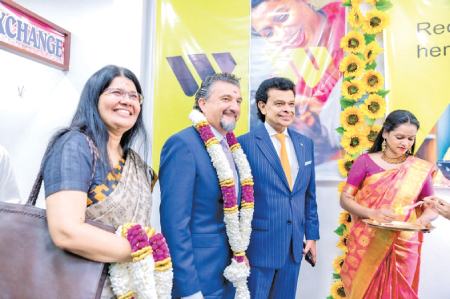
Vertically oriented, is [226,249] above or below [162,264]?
below

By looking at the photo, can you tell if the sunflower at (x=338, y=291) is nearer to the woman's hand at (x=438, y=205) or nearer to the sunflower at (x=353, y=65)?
the woman's hand at (x=438, y=205)

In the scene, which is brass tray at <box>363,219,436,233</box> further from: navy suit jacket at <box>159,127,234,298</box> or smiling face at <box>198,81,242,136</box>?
smiling face at <box>198,81,242,136</box>

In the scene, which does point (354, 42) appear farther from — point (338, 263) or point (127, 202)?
point (127, 202)

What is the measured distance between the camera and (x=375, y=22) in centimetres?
260

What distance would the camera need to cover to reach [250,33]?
3.10 metres

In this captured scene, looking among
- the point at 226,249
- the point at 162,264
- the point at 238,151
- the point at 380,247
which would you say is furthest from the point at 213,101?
the point at 380,247

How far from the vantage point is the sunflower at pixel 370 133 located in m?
2.55

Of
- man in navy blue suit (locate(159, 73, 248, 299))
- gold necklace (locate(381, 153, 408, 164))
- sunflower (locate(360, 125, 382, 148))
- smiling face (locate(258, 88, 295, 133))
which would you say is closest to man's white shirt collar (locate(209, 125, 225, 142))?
man in navy blue suit (locate(159, 73, 248, 299))

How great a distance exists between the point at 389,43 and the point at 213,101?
2.07 metres

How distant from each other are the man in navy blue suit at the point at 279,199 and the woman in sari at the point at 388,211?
1.25 feet

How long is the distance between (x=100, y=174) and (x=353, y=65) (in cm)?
230

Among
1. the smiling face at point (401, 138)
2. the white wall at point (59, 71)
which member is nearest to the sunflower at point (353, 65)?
the smiling face at point (401, 138)

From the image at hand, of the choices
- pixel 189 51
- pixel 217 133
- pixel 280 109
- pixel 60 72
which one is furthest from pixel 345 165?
pixel 60 72

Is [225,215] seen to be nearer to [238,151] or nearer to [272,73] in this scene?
[238,151]
